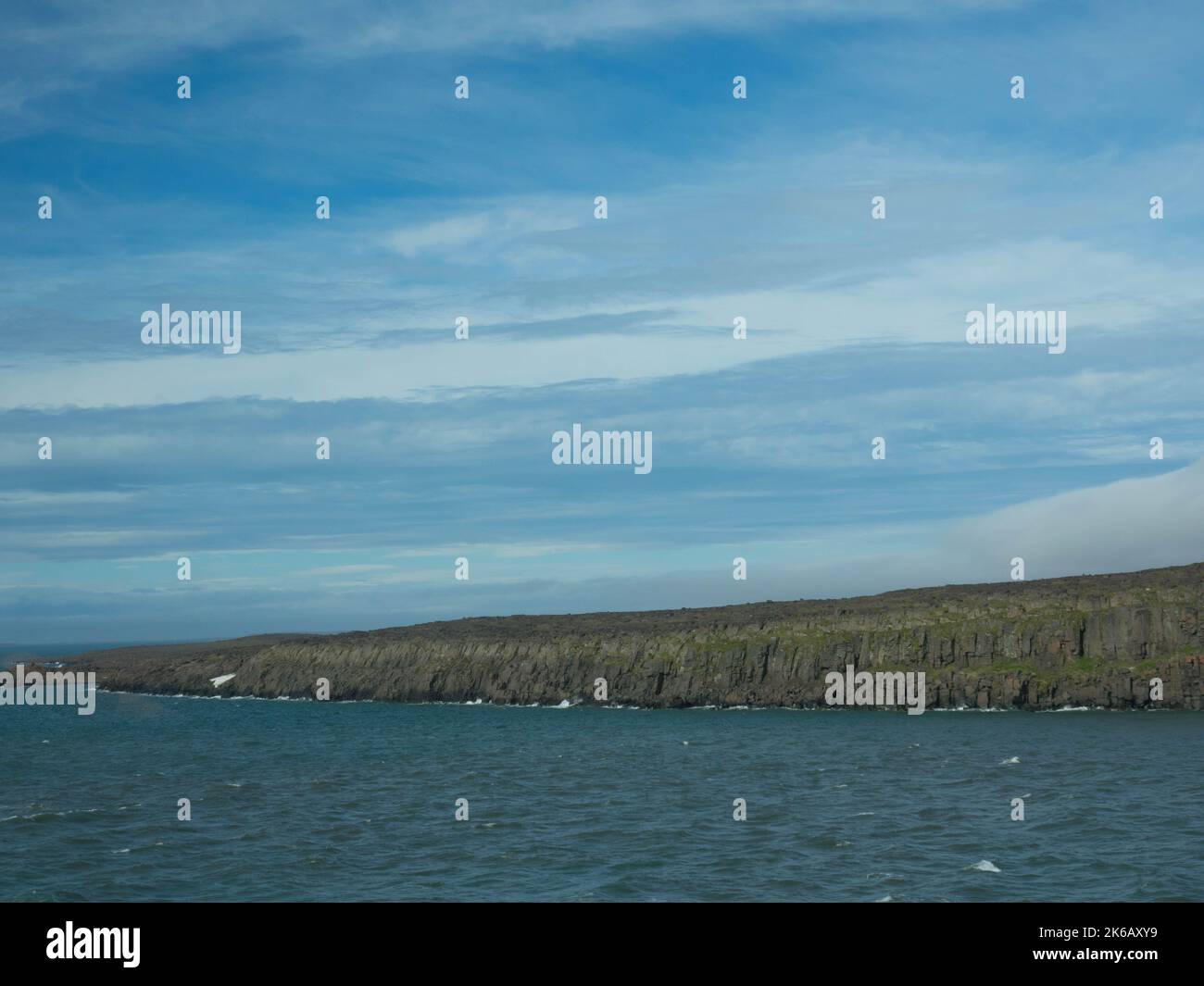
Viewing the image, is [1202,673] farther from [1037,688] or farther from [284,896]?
[284,896]

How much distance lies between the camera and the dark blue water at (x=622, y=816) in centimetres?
4144

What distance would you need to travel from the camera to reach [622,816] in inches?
2201

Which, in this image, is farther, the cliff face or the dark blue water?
the cliff face

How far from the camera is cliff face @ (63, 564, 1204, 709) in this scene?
127 m

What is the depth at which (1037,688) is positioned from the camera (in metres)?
126

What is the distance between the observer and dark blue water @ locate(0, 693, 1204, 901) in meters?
41.4

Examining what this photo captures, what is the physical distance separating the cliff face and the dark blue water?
21.0 m

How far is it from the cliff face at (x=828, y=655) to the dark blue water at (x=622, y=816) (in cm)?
2102

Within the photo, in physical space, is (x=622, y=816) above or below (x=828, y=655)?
below

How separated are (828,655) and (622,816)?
92390 mm
